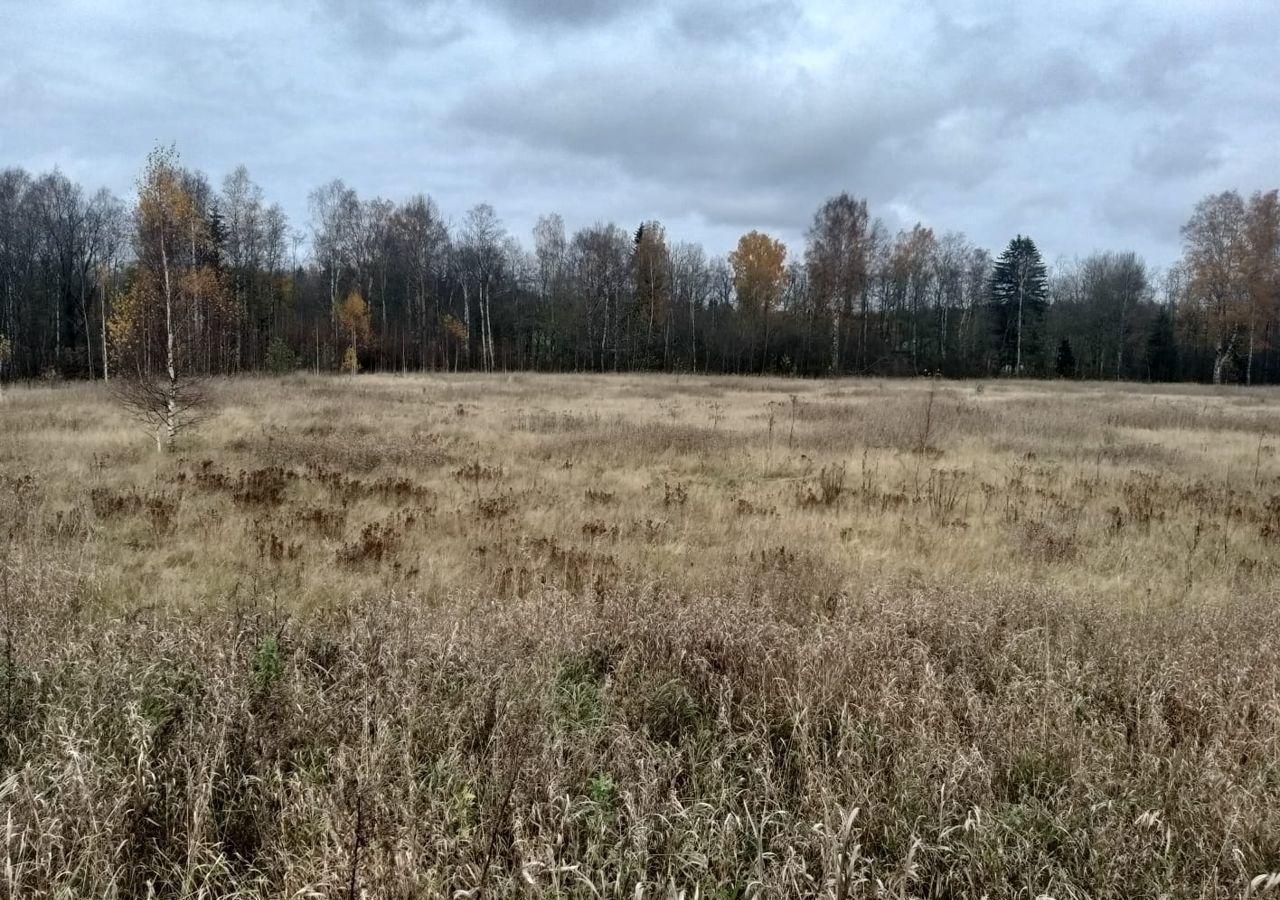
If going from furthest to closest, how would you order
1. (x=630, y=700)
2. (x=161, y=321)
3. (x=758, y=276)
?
1. (x=758, y=276)
2. (x=161, y=321)
3. (x=630, y=700)

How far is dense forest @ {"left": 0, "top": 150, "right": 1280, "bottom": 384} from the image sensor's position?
148 feet

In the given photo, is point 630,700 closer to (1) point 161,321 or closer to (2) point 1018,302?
(1) point 161,321

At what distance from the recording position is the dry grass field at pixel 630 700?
254 centimetres

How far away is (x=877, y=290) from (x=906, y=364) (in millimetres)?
10516

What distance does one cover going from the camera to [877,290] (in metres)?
61.5

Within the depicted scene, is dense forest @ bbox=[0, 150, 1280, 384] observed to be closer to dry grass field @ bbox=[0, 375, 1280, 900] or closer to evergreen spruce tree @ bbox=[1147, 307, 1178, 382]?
evergreen spruce tree @ bbox=[1147, 307, 1178, 382]

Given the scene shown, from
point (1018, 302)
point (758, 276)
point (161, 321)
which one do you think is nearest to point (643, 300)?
point (758, 276)

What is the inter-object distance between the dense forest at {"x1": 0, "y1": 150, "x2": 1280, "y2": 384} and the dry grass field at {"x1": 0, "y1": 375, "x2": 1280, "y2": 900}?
125ft

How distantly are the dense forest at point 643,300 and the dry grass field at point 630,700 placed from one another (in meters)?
38.0

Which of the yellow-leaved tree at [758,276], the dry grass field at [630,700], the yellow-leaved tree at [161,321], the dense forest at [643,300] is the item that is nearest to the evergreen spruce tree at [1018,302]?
the dense forest at [643,300]

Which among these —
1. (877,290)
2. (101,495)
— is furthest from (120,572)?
(877,290)

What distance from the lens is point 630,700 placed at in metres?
3.76

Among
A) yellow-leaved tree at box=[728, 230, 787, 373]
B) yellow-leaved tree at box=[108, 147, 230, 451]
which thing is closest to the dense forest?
yellow-leaved tree at box=[728, 230, 787, 373]

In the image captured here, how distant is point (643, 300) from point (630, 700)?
54.5 metres
